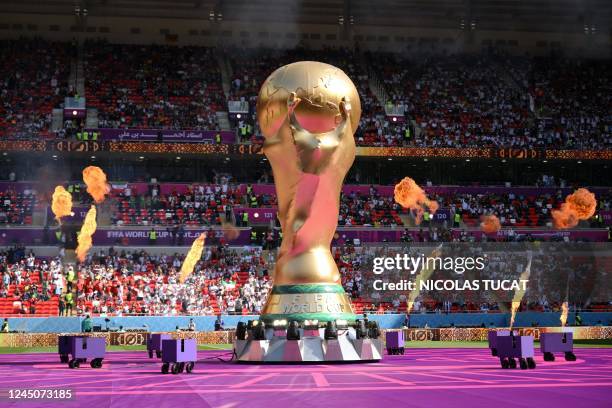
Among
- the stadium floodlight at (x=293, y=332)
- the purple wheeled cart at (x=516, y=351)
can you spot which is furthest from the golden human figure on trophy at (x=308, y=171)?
the purple wheeled cart at (x=516, y=351)

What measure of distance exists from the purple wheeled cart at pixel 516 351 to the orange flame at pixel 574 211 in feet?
119

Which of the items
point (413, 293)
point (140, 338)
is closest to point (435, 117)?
point (413, 293)

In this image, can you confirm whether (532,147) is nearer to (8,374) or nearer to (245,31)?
(245,31)

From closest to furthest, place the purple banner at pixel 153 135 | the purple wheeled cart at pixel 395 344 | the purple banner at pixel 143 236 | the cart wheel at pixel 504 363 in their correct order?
the cart wheel at pixel 504 363
the purple wheeled cart at pixel 395 344
the purple banner at pixel 143 236
the purple banner at pixel 153 135

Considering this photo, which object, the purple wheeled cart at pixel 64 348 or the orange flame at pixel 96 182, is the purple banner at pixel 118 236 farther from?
the purple wheeled cart at pixel 64 348

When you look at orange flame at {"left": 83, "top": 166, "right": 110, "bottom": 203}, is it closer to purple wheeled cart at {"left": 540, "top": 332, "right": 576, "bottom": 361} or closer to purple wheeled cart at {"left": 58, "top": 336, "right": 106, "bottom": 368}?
purple wheeled cart at {"left": 58, "top": 336, "right": 106, "bottom": 368}

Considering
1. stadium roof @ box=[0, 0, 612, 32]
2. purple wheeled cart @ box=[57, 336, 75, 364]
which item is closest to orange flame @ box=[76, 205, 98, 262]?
stadium roof @ box=[0, 0, 612, 32]

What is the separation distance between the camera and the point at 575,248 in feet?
169

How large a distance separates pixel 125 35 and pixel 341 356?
162 feet

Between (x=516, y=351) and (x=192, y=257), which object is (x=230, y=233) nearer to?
(x=192, y=257)

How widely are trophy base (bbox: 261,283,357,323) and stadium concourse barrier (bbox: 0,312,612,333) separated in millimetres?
19630

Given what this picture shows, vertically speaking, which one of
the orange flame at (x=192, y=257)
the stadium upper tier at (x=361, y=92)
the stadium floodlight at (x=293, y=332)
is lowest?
the stadium floodlight at (x=293, y=332)

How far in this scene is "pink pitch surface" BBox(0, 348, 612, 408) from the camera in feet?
43.5

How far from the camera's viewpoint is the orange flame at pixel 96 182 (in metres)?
Result: 54.1
